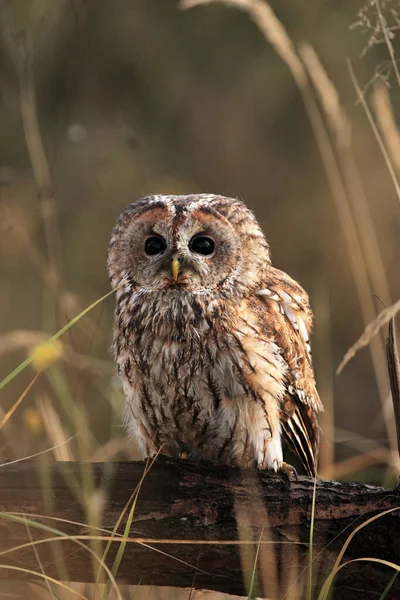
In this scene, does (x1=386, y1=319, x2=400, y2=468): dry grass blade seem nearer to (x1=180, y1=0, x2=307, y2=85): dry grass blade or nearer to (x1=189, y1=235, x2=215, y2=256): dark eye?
(x1=189, y1=235, x2=215, y2=256): dark eye

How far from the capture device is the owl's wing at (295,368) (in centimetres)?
277

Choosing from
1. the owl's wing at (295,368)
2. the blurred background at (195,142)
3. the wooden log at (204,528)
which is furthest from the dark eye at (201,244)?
the blurred background at (195,142)

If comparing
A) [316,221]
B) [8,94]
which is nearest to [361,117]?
[316,221]

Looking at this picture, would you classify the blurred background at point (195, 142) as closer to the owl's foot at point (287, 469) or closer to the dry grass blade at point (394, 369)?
the owl's foot at point (287, 469)

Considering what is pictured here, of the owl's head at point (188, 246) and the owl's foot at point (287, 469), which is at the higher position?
the owl's head at point (188, 246)

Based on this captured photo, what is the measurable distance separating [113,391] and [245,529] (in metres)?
0.92

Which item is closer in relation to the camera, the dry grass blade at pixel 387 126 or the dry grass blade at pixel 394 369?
the dry grass blade at pixel 394 369

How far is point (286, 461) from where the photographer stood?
2943 millimetres

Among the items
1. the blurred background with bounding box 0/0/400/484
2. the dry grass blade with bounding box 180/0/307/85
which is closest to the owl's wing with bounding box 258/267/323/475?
the dry grass blade with bounding box 180/0/307/85

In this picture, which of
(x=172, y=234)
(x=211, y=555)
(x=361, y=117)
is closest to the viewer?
(x=211, y=555)

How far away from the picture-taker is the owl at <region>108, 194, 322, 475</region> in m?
2.61

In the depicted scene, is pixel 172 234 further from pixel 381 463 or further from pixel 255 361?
pixel 381 463

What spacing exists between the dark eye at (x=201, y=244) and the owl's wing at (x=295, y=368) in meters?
0.23

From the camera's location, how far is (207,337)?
263cm
